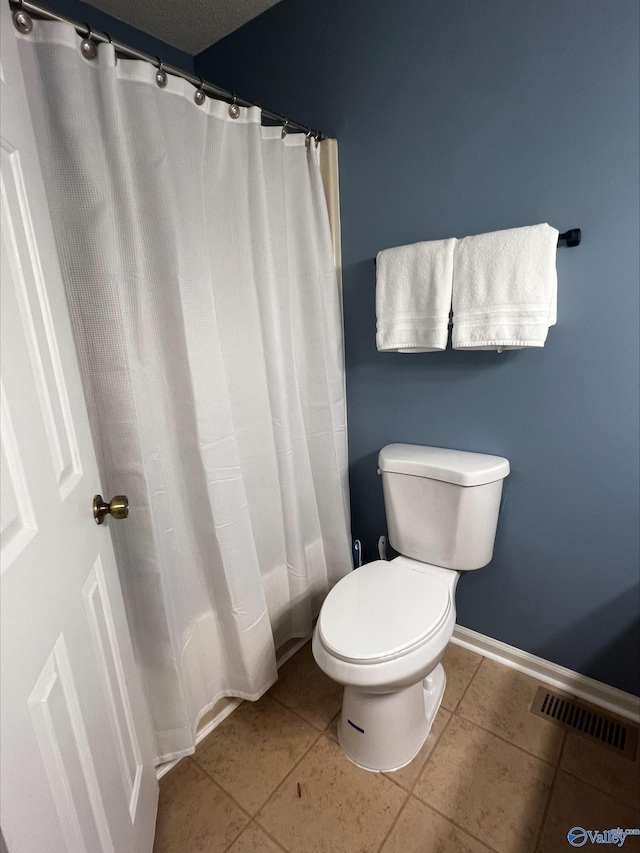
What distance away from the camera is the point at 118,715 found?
94cm

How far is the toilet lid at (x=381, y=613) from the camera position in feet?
3.83

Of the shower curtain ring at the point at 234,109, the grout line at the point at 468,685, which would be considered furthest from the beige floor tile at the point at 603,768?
the shower curtain ring at the point at 234,109

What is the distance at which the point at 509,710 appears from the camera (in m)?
1.48

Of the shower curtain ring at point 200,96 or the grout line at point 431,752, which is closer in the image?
the shower curtain ring at point 200,96

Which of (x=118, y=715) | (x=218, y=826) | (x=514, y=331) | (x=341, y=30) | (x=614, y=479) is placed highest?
(x=341, y=30)

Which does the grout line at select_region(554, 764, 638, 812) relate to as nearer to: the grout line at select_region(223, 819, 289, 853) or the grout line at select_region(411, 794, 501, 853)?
the grout line at select_region(411, 794, 501, 853)

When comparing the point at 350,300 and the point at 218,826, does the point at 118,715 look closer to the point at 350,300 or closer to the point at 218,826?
the point at 218,826

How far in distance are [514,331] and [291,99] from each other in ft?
4.00

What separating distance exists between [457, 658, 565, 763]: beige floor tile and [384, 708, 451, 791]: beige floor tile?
0.24ft

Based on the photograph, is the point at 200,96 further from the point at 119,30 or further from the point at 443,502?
the point at 443,502

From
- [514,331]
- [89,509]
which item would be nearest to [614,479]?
[514,331]

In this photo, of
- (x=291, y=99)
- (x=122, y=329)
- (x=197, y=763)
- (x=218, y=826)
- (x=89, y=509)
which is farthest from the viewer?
(x=291, y=99)

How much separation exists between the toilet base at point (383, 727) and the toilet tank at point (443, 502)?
1.41ft

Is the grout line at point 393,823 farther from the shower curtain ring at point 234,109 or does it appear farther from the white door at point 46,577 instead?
the shower curtain ring at point 234,109
